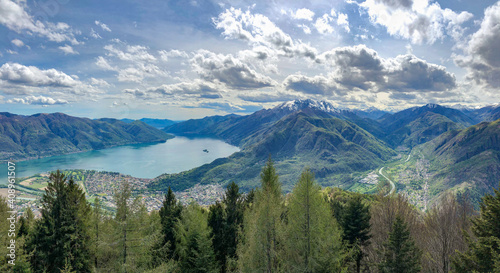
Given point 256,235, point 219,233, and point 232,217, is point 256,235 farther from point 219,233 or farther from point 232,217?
point 219,233

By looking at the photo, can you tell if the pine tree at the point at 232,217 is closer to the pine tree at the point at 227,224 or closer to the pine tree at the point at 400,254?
the pine tree at the point at 227,224

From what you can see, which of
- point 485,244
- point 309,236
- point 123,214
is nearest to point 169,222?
point 123,214

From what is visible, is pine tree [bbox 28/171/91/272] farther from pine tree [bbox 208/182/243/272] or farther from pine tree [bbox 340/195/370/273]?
pine tree [bbox 340/195/370/273]

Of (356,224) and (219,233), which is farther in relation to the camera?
(219,233)

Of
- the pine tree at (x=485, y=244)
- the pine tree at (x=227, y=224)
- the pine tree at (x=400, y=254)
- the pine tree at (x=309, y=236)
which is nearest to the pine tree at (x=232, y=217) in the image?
the pine tree at (x=227, y=224)

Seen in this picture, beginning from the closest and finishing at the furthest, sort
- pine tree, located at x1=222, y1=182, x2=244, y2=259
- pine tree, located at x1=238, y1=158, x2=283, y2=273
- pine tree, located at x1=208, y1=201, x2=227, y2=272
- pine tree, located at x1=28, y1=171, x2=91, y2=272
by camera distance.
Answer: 1. pine tree, located at x1=238, y1=158, x2=283, y2=273
2. pine tree, located at x1=28, y1=171, x2=91, y2=272
3. pine tree, located at x1=222, y1=182, x2=244, y2=259
4. pine tree, located at x1=208, y1=201, x2=227, y2=272

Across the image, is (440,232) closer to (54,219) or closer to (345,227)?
(345,227)

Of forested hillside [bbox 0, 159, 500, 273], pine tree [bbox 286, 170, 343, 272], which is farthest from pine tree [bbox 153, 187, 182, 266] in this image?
pine tree [bbox 286, 170, 343, 272]

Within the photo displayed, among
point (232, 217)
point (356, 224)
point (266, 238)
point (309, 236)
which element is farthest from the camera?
point (232, 217)
